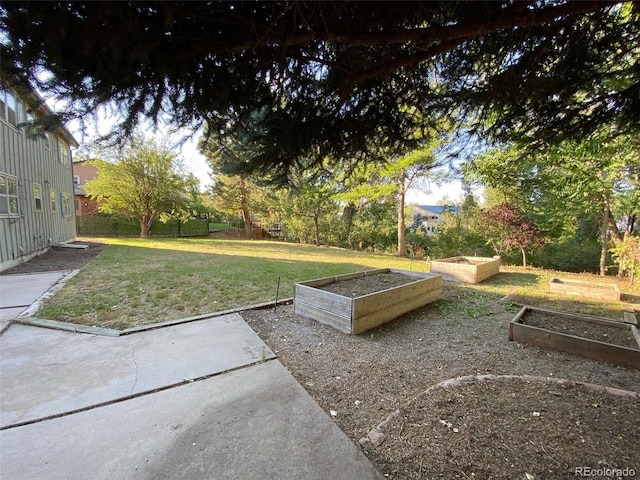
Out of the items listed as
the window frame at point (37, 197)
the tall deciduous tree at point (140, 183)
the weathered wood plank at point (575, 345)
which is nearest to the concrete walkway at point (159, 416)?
the weathered wood plank at point (575, 345)

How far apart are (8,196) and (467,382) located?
34.0 ft

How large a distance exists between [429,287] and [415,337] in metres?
1.59

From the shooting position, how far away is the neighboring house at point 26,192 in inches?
270

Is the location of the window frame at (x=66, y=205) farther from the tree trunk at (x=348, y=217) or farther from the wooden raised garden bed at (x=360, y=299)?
the tree trunk at (x=348, y=217)

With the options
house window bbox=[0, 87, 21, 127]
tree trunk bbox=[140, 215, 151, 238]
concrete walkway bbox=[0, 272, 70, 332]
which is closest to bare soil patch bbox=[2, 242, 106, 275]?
concrete walkway bbox=[0, 272, 70, 332]

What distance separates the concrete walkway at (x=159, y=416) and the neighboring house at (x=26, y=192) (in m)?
4.20

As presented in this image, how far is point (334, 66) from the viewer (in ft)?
7.04

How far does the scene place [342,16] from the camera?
5.88 ft

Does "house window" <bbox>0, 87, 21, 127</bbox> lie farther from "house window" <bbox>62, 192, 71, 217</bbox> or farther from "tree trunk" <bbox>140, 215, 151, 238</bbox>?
"tree trunk" <bbox>140, 215, 151, 238</bbox>

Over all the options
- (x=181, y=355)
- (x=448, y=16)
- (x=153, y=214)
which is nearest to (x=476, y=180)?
(x=448, y=16)

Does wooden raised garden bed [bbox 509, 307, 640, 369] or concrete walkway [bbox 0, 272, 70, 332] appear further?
concrete walkway [bbox 0, 272, 70, 332]

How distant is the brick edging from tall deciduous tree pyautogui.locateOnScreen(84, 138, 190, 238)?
1616 cm

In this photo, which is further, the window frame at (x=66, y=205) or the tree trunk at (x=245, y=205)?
the tree trunk at (x=245, y=205)

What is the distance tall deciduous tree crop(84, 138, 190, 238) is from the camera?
15.2 m
